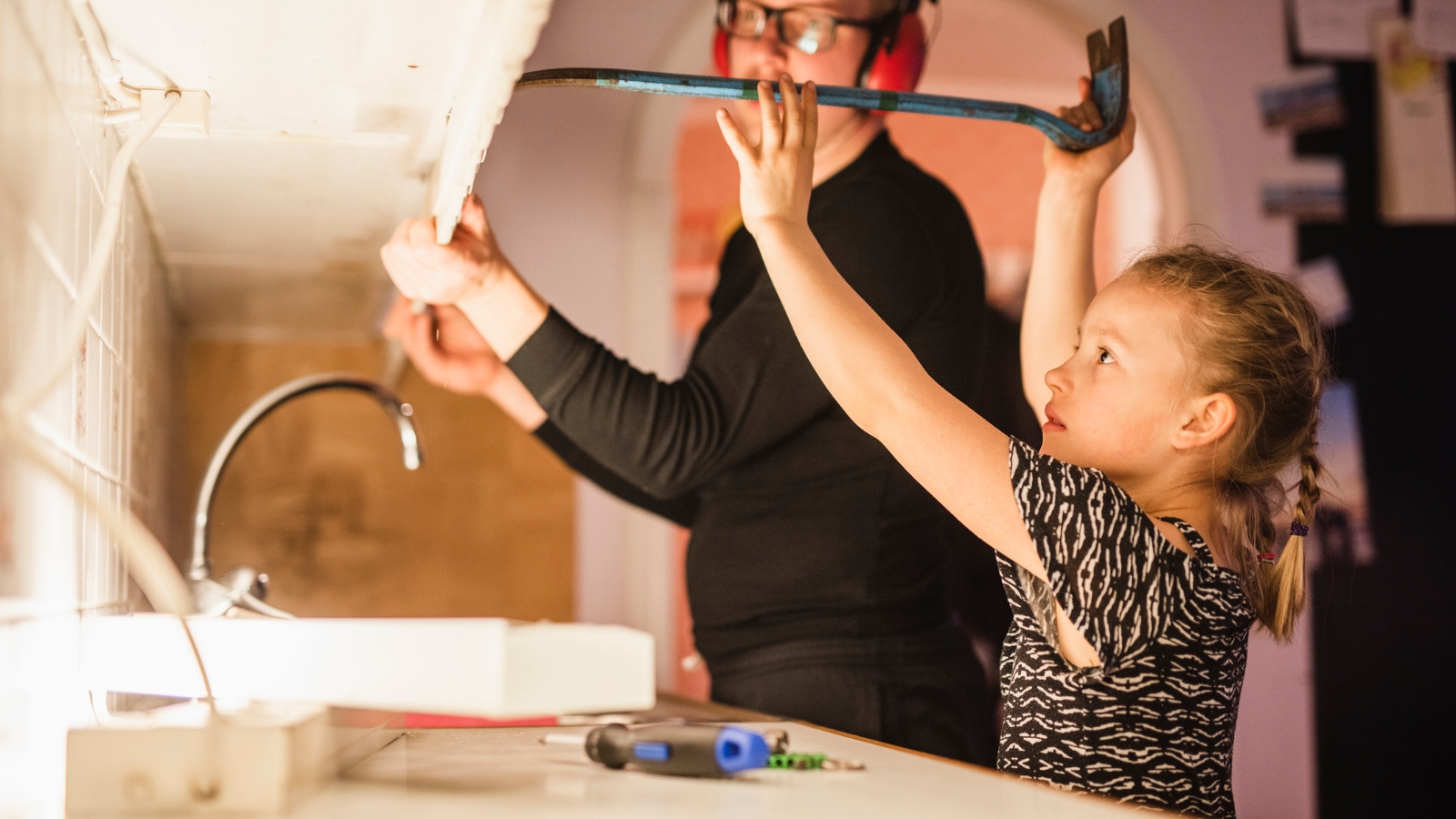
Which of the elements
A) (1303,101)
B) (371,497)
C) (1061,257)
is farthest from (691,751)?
(1303,101)

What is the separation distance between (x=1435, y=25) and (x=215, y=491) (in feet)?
8.62

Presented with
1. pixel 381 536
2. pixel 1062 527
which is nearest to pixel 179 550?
pixel 381 536

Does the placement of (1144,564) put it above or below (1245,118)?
below

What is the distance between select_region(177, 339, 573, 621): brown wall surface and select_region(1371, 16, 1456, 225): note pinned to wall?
1828 mm

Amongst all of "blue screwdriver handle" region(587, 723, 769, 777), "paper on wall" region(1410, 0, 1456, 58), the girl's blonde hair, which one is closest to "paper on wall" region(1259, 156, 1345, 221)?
"paper on wall" region(1410, 0, 1456, 58)

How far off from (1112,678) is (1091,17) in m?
1.92

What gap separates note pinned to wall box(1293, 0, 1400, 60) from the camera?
2533 millimetres

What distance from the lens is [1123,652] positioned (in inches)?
32.3

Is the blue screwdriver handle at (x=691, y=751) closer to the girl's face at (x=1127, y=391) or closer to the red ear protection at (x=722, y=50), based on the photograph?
the girl's face at (x=1127, y=391)

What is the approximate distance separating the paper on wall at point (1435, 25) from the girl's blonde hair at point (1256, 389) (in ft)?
6.59

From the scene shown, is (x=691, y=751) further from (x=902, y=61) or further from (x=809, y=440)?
(x=902, y=61)

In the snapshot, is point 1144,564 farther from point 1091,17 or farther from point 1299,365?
point 1091,17

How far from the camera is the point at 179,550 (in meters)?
1.63

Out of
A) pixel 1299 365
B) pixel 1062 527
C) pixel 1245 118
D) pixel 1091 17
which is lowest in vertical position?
pixel 1062 527
